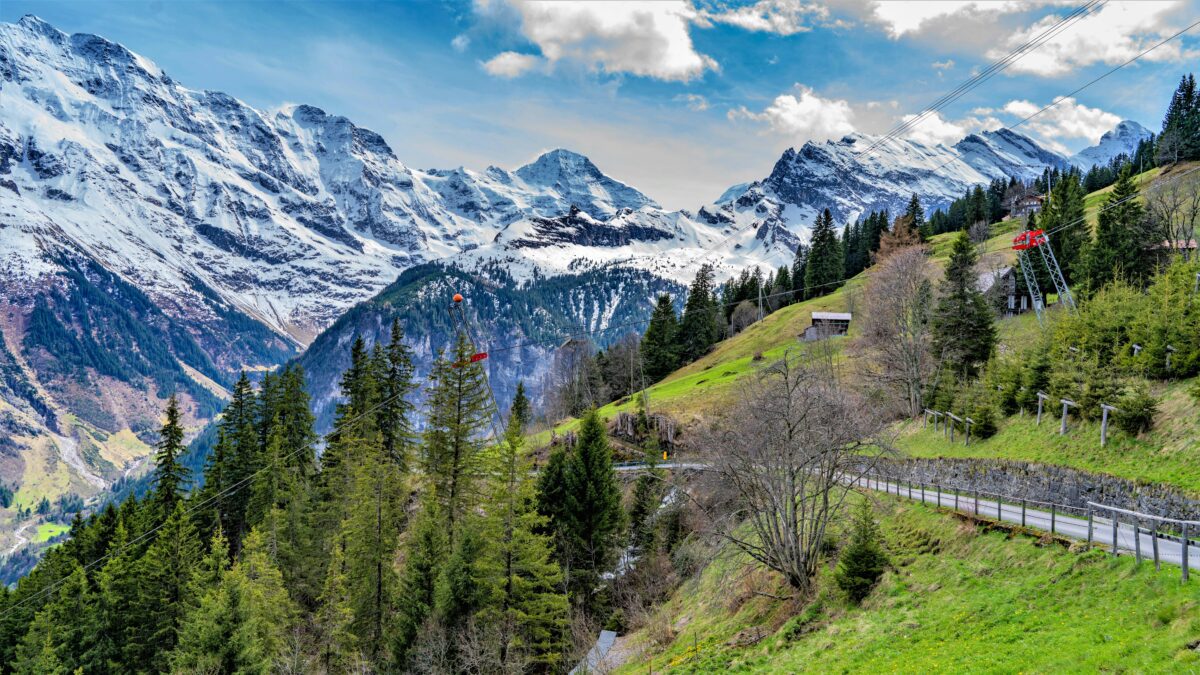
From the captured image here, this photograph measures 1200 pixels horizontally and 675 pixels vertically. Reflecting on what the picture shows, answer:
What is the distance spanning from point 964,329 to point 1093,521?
119ft

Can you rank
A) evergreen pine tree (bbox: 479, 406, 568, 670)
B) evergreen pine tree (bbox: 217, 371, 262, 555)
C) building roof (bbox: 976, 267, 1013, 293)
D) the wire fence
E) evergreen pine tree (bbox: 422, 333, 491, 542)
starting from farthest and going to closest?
building roof (bbox: 976, 267, 1013, 293) < evergreen pine tree (bbox: 217, 371, 262, 555) < evergreen pine tree (bbox: 422, 333, 491, 542) < evergreen pine tree (bbox: 479, 406, 568, 670) < the wire fence

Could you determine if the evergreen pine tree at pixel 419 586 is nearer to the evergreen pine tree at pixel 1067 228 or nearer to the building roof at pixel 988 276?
the evergreen pine tree at pixel 1067 228

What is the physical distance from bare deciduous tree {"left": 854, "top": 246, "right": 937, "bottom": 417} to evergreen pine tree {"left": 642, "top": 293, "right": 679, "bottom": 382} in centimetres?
4439

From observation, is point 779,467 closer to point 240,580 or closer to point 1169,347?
point 1169,347

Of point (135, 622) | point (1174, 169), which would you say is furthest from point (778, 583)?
point (1174, 169)

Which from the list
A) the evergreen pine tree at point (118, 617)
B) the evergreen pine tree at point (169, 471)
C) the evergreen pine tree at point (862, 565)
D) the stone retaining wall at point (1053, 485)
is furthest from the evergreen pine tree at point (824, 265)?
the evergreen pine tree at point (118, 617)

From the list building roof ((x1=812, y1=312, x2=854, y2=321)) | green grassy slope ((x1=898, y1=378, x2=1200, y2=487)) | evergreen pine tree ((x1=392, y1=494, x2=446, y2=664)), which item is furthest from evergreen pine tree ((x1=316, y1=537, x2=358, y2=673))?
building roof ((x1=812, y1=312, x2=854, y2=321))

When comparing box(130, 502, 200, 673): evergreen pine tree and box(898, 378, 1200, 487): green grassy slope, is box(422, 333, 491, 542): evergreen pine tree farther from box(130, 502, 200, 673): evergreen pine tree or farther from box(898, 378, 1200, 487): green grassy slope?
box(898, 378, 1200, 487): green grassy slope

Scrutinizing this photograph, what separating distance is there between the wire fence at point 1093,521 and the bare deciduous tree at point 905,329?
1990 centimetres

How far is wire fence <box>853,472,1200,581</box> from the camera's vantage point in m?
16.4

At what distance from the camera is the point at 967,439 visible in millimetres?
40000

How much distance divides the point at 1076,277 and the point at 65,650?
305ft

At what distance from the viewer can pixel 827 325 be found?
93625mm

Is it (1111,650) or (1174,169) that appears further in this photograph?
(1174,169)
